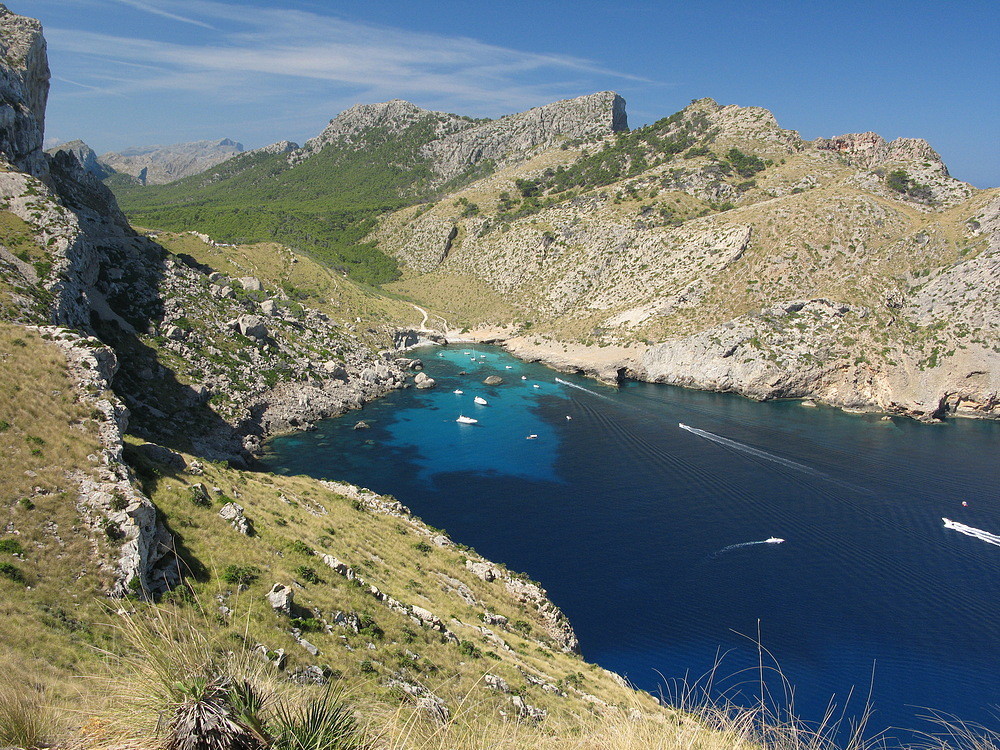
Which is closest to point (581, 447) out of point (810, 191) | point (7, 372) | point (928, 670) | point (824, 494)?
A: point (824, 494)

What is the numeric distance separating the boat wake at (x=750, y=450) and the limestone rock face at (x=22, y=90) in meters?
86.4

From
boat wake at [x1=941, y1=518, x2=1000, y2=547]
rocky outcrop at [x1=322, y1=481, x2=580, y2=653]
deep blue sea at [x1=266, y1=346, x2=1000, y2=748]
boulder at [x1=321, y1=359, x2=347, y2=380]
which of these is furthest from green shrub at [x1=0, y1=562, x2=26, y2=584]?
boulder at [x1=321, y1=359, x2=347, y2=380]

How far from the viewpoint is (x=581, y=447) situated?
7112 cm

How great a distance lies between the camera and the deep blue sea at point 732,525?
3603 centimetres

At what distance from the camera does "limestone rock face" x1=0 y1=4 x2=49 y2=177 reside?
210 feet

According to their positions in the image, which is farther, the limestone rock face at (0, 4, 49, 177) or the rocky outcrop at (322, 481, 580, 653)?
the limestone rock face at (0, 4, 49, 177)

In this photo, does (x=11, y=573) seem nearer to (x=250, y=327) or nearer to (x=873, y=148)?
(x=250, y=327)

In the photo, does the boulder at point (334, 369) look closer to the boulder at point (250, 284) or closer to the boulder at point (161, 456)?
the boulder at point (250, 284)

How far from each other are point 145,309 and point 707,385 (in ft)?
275

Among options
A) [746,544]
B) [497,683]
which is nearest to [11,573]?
[497,683]

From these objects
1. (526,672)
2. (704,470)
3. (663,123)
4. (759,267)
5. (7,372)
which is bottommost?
(526,672)

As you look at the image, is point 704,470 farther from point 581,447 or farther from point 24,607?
point 24,607

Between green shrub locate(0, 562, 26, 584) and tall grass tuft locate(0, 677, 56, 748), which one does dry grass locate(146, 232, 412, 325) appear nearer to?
green shrub locate(0, 562, 26, 584)

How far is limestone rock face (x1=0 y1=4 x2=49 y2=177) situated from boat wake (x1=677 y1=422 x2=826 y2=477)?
8643 centimetres
